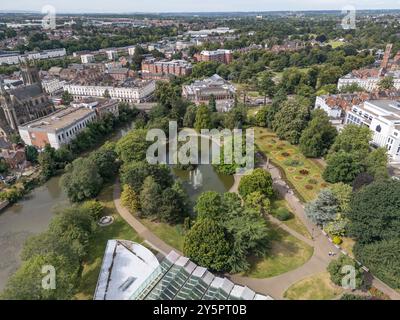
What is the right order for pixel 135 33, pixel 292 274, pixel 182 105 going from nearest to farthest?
pixel 292 274, pixel 182 105, pixel 135 33

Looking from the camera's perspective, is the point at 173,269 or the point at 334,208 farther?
the point at 334,208

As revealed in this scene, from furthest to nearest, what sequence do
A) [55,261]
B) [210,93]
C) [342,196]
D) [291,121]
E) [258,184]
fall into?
1. [210,93]
2. [291,121]
3. [258,184]
4. [342,196]
5. [55,261]

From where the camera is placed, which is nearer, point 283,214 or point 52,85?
point 283,214

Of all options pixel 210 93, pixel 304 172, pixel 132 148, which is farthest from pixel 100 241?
pixel 210 93

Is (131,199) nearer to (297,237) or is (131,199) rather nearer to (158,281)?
(158,281)
